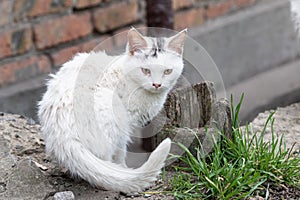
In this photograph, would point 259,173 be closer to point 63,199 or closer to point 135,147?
point 63,199

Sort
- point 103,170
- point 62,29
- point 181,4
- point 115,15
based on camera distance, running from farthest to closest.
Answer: point 181,4
point 115,15
point 62,29
point 103,170

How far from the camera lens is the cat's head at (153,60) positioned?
187cm

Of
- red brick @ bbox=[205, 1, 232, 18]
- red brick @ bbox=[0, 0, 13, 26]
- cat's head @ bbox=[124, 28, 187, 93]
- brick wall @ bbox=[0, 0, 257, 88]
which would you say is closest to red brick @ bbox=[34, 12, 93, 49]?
brick wall @ bbox=[0, 0, 257, 88]

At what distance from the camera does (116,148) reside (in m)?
1.93

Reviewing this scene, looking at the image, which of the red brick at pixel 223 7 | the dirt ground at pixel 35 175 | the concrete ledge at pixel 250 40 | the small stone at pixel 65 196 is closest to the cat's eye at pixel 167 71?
the dirt ground at pixel 35 175

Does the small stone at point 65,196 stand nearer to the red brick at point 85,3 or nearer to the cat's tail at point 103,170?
the cat's tail at point 103,170

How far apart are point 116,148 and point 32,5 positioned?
1.56 meters

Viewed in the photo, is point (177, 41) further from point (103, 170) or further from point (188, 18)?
point (188, 18)

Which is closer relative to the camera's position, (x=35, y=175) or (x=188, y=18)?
(x=35, y=175)

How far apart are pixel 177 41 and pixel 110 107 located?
28cm

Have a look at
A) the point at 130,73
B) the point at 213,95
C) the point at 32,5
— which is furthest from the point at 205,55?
the point at 130,73

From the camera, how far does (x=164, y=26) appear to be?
293 cm

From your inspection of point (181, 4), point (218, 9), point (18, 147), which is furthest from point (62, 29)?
point (18, 147)

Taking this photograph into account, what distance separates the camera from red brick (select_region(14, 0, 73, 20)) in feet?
10.5
